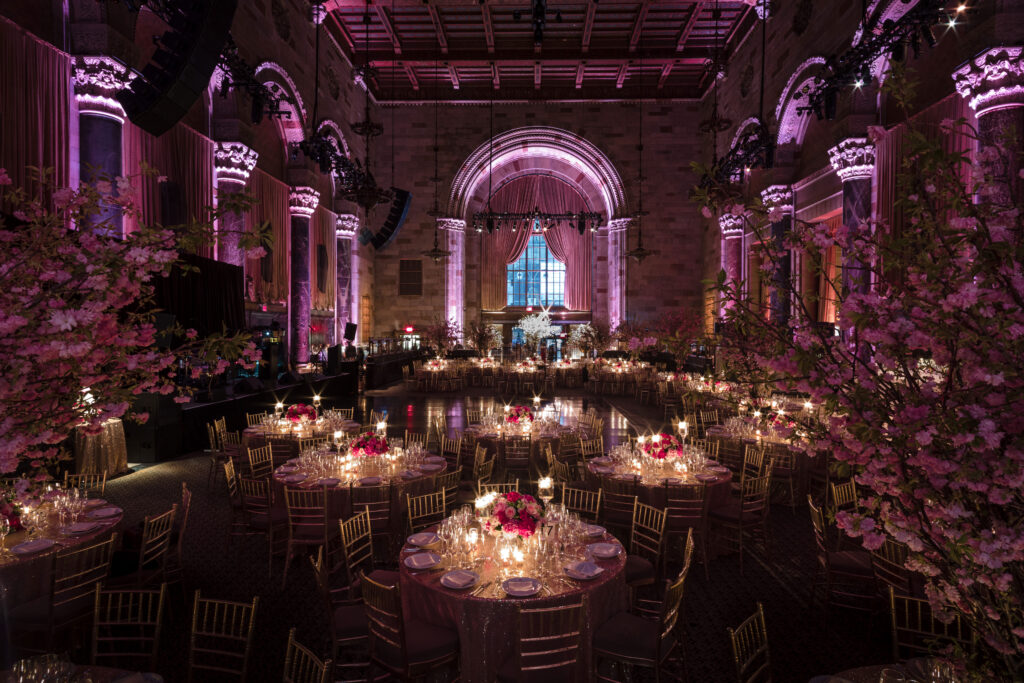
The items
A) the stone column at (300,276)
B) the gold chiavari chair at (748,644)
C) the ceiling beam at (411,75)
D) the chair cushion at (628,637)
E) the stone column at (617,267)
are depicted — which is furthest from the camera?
the stone column at (617,267)

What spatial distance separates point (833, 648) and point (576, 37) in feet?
58.9

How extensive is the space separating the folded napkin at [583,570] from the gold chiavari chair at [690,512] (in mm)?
1610

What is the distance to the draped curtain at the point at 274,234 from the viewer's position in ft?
43.5

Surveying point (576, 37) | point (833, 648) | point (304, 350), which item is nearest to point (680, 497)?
point (833, 648)

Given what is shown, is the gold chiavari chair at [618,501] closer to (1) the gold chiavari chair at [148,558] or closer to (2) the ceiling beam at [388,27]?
(1) the gold chiavari chair at [148,558]

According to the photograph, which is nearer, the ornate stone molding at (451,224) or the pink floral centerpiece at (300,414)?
the pink floral centerpiece at (300,414)

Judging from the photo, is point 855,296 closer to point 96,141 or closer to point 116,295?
point 116,295

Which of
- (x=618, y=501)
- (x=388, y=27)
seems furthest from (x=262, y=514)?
(x=388, y=27)

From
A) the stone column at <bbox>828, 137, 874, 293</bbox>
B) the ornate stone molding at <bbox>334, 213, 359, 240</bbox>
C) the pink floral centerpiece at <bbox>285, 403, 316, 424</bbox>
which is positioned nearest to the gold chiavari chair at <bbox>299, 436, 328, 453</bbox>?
the pink floral centerpiece at <bbox>285, 403, 316, 424</bbox>

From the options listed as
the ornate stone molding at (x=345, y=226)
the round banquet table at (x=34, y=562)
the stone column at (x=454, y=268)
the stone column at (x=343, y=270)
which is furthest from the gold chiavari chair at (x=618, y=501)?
the stone column at (x=454, y=268)

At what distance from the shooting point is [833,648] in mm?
3703

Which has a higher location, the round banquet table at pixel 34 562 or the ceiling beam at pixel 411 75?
the ceiling beam at pixel 411 75

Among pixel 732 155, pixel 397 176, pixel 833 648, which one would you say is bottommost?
pixel 833 648

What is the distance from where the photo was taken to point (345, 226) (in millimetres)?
18484
